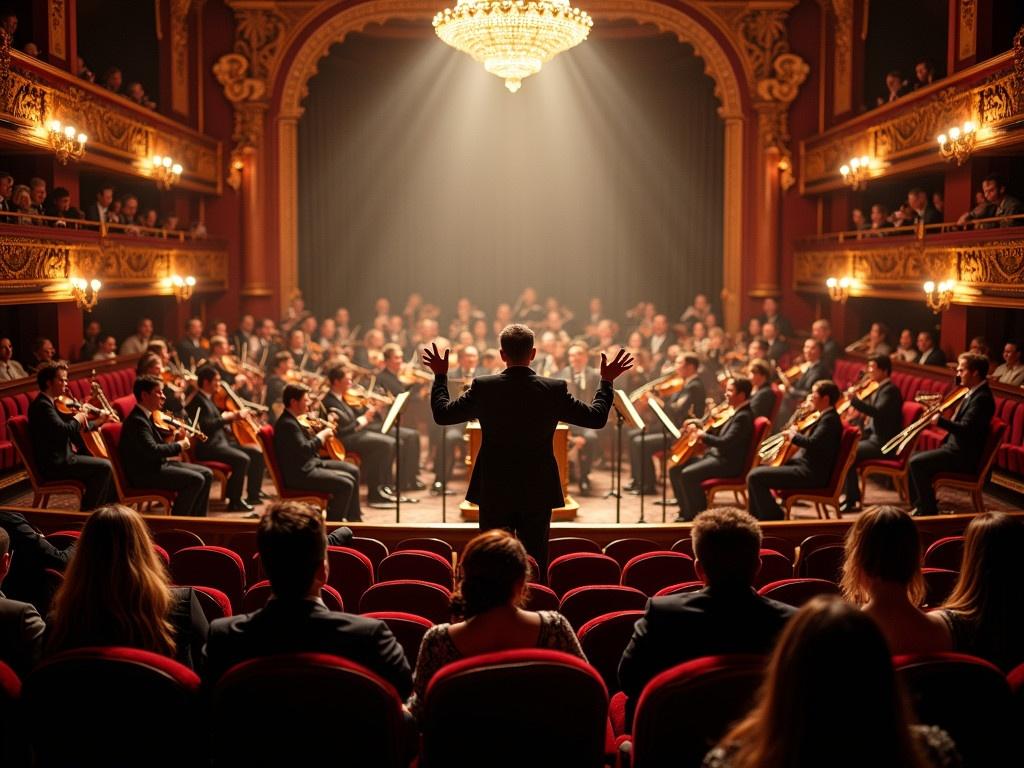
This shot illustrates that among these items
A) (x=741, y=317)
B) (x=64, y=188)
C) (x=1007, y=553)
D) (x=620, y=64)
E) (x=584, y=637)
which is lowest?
(x=584, y=637)

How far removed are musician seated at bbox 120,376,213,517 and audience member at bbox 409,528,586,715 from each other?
485 centimetres

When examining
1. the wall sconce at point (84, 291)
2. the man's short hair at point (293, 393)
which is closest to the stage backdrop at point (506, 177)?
the wall sconce at point (84, 291)

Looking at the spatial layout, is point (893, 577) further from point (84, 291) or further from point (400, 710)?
point (84, 291)

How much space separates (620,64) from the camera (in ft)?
53.8

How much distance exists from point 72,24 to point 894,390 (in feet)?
29.6

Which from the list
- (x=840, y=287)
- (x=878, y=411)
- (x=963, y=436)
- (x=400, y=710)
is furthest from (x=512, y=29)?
(x=400, y=710)

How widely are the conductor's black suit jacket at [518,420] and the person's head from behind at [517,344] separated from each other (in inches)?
1.6

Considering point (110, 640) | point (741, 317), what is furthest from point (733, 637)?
point (741, 317)

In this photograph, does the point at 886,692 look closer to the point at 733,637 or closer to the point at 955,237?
the point at 733,637

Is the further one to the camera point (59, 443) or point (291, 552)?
point (59, 443)

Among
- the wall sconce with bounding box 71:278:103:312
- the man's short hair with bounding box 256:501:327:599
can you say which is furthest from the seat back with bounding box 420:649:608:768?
the wall sconce with bounding box 71:278:103:312

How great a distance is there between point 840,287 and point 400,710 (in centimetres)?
1161

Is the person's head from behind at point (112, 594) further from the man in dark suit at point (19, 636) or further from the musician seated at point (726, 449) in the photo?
the musician seated at point (726, 449)

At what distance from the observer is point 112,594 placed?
8.70ft
